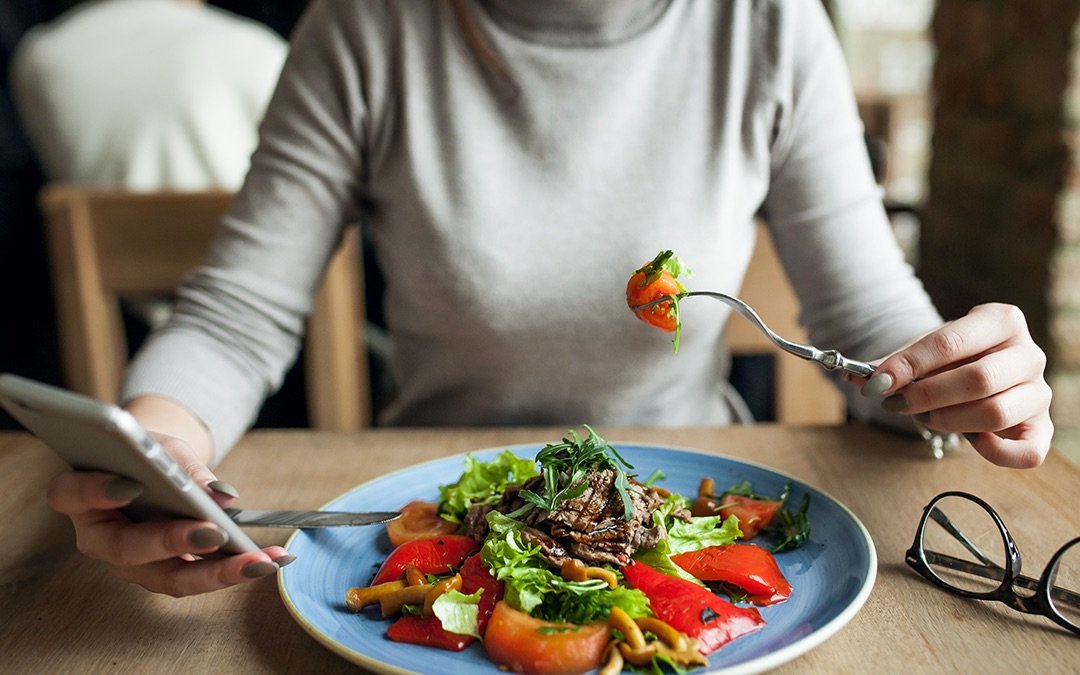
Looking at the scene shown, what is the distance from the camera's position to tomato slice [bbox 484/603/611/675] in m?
0.68

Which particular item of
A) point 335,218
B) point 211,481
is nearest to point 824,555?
point 211,481

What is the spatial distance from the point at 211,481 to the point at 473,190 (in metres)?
0.63

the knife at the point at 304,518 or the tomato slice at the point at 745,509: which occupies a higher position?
the tomato slice at the point at 745,509

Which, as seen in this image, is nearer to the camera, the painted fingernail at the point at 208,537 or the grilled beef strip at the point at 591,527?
the painted fingernail at the point at 208,537

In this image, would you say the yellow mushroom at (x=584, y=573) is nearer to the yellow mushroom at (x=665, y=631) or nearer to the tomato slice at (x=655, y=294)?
the yellow mushroom at (x=665, y=631)

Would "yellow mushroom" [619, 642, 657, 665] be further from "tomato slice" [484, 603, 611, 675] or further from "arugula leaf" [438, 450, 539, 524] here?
"arugula leaf" [438, 450, 539, 524]

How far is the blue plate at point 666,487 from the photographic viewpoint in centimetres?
69

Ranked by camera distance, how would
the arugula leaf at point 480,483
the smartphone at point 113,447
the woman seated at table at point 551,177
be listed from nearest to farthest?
the smartphone at point 113,447 → the arugula leaf at point 480,483 → the woman seated at table at point 551,177

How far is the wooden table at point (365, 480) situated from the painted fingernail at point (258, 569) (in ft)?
0.22

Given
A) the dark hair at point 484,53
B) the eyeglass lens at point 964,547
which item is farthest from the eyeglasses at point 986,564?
the dark hair at point 484,53

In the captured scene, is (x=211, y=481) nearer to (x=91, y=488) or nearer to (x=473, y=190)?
(x=91, y=488)

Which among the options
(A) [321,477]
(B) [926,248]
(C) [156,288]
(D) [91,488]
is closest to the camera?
(D) [91,488]

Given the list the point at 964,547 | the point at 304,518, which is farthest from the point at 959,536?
the point at 304,518

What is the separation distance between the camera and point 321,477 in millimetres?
1126
